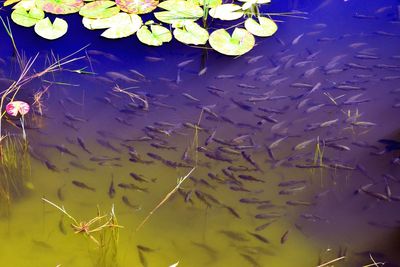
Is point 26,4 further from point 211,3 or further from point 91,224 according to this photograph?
point 91,224

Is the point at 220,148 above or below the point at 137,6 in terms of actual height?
below

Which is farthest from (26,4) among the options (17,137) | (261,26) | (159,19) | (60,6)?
(261,26)

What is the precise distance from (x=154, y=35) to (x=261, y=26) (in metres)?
0.76

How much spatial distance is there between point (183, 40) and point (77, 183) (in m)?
1.30

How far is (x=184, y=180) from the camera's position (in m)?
2.59

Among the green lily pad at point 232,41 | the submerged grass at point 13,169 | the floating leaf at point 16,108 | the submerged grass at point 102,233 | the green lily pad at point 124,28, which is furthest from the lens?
the green lily pad at point 124,28

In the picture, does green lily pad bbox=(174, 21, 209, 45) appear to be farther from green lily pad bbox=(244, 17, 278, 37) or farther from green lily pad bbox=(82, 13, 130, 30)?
green lily pad bbox=(82, 13, 130, 30)

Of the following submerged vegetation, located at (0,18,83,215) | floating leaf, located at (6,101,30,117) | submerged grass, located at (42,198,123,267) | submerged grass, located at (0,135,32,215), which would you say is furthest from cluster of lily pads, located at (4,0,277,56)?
submerged grass, located at (42,198,123,267)

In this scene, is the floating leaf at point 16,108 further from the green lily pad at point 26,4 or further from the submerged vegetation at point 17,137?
the green lily pad at point 26,4

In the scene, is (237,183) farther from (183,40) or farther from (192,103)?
(183,40)

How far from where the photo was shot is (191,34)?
336 centimetres

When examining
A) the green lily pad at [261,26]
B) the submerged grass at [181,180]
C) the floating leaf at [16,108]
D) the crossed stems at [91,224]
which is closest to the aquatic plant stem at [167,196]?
the submerged grass at [181,180]

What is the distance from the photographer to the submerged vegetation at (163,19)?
11.0 feet

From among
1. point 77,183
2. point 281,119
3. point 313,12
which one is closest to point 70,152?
point 77,183
